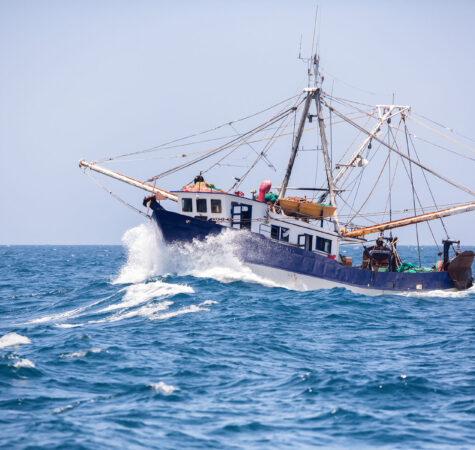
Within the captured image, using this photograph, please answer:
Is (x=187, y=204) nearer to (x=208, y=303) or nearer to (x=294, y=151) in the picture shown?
(x=294, y=151)

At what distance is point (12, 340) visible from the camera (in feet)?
65.7

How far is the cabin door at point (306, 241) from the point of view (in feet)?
116

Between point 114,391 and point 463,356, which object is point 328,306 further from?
point 114,391

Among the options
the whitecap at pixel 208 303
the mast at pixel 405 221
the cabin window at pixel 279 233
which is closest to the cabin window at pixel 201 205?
the cabin window at pixel 279 233

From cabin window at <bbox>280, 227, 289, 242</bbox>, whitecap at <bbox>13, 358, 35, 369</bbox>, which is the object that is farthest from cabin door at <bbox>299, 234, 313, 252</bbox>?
whitecap at <bbox>13, 358, 35, 369</bbox>

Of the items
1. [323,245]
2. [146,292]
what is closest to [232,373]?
[146,292]

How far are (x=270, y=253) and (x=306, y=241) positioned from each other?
2976 mm

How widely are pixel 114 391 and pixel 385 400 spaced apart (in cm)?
622

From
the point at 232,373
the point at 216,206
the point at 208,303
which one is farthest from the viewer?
the point at 216,206

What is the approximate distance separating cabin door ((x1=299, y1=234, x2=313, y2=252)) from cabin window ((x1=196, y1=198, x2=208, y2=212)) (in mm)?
5710

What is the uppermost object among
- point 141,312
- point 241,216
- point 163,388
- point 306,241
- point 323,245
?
point 241,216

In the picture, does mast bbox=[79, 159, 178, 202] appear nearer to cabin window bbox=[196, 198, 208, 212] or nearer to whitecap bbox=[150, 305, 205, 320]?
cabin window bbox=[196, 198, 208, 212]

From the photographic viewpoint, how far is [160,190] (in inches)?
1526

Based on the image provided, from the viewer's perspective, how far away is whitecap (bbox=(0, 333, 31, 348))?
19.4m
